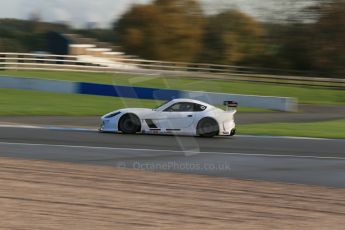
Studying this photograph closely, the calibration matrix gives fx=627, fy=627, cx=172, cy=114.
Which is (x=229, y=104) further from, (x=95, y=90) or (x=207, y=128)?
(x=95, y=90)

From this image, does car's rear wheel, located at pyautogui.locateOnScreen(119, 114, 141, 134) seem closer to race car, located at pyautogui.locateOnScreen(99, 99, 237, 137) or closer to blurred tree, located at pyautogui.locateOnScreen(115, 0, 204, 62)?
race car, located at pyautogui.locateOnScreen(99, 99, 237, 137)

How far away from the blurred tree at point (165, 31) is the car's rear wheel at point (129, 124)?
40.9 metres

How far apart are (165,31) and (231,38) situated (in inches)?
273

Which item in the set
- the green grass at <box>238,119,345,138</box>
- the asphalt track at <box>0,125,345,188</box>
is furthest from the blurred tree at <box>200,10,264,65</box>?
the asphalt track at <box>0,125,345,188</box>

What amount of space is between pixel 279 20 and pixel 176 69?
916 centimetres

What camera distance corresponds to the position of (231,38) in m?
54.0

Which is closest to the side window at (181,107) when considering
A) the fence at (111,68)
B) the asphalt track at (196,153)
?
the asphalt track at (196,153)

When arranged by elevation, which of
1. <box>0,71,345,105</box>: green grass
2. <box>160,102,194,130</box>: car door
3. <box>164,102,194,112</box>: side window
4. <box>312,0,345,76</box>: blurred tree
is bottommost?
<box>160,102,194,130</box>: car door

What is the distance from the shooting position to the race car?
15.4 metres

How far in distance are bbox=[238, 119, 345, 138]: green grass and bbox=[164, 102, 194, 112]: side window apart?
2.56 metres

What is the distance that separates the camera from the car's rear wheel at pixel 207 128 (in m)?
15.3

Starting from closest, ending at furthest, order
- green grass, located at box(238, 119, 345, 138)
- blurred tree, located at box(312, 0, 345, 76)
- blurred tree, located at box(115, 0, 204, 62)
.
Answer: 1. green grass, located at box(238, 119, 345, 138)
2. blurred tree, located at box(312, 0, 345, 76)
3. blurred tree, located at box(115, 0, 204, 62)

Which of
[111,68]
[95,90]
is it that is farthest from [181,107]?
[111,68]

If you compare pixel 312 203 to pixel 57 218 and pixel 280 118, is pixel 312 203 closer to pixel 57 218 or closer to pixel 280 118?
pixel 57 218
